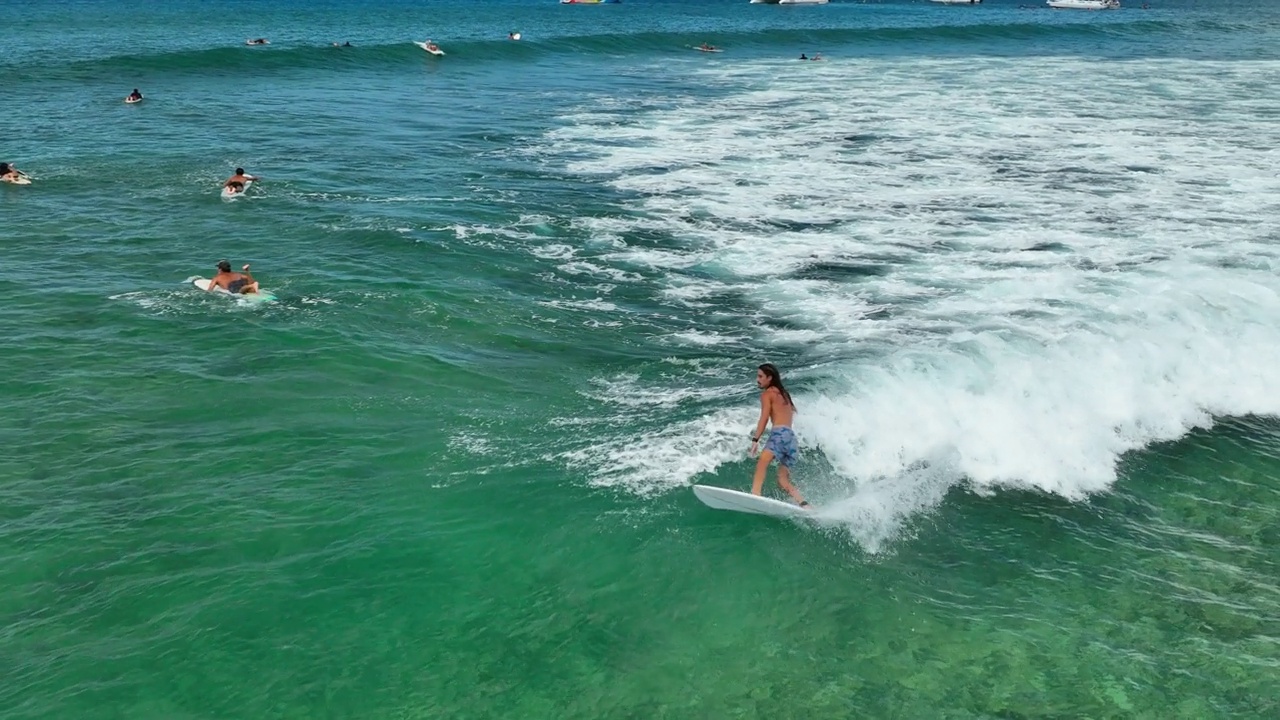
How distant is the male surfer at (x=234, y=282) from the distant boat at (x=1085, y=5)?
438 ft

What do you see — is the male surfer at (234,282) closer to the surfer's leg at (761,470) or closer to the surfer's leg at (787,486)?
the surfer's leg at (761,470)

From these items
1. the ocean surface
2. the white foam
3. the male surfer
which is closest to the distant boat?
the white foam

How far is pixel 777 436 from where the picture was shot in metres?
14.3

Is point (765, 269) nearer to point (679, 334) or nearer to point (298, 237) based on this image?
point (679, 334)

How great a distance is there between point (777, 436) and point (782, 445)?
152 millimetres

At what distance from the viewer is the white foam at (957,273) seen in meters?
16.3

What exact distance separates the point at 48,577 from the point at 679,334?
12368 mm

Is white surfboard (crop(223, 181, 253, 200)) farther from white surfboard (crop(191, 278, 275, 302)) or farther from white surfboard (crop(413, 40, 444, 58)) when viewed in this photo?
white surfboard (crop(413, 40, 444, 58))

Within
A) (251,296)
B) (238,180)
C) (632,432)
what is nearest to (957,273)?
(632,432)

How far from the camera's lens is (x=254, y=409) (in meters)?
17.5

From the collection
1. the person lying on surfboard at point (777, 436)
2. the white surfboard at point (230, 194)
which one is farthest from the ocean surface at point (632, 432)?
the person lying on surfboard at point (777, 436)

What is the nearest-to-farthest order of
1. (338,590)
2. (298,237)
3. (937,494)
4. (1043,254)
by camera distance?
(338,590) → (937,494) → (1043,254) → (298,237)

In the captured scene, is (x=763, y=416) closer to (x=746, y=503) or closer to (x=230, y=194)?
(x=746, y=503)

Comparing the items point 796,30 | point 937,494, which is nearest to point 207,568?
point 937,494
